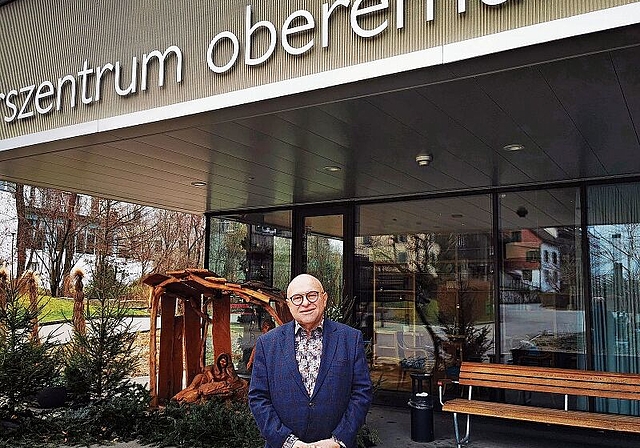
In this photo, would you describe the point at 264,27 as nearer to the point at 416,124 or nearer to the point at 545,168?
the point at 416,124

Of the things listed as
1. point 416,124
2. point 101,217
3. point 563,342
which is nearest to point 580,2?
point 416,124

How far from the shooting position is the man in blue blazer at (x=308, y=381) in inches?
119

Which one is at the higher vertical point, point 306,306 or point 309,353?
point 306,306

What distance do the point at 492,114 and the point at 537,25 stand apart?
140 cm

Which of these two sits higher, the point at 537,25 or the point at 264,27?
the point at 264,27

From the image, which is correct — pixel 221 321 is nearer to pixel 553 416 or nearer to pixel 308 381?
pixel 553 416

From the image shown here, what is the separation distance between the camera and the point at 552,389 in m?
6.11

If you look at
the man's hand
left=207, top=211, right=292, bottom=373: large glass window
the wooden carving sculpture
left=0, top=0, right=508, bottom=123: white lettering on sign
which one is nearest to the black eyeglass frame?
the man's hand

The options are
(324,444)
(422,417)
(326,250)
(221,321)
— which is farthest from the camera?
(326,250)

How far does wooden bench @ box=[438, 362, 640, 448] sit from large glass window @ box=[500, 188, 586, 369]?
1.22m

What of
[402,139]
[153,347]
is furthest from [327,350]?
[153,347]

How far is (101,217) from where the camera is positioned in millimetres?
17625

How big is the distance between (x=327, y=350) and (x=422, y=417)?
3696 mm

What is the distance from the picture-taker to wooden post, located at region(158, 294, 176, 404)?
276 inches
